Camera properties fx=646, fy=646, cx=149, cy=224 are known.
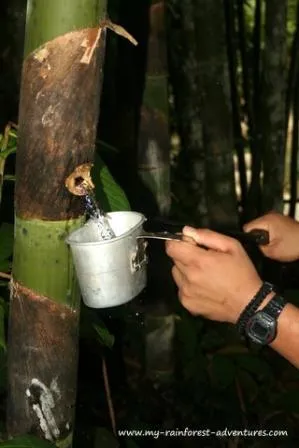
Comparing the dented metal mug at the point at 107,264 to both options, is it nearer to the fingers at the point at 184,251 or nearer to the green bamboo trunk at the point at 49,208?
the green bamboo trunk at the point at 49,208

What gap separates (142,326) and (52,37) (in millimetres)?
1259

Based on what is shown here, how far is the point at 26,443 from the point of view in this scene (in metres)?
0.63

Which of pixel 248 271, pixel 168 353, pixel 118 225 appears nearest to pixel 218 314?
pixel 248 271

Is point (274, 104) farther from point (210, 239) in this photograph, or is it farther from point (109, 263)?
point (109, 263)

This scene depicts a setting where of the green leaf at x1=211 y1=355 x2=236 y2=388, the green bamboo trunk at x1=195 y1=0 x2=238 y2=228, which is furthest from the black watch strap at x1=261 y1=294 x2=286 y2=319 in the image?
the green bamboo trunk at x1=195 y1=0 x2=238 y2=228

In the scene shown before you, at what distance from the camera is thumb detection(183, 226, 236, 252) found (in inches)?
32.8

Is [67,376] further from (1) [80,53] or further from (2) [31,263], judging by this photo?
(1) [80,53]

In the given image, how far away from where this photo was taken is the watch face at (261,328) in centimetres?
91

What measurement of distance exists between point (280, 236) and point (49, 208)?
65 cm

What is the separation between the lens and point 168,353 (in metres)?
1.74

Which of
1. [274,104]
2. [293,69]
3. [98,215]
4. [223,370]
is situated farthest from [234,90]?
[98,215]

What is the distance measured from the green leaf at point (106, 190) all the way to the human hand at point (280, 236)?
0.40 metres

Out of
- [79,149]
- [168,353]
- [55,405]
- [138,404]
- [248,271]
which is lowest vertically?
[138,404]

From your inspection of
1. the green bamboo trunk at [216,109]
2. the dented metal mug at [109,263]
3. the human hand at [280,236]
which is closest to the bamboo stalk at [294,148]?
the green bamboo trunk at [216,109]
